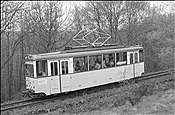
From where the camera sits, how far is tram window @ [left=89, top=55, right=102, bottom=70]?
463 inches

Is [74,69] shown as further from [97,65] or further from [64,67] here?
[97,65]

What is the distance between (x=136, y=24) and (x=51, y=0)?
10.9 m

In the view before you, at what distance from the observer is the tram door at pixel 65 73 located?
420 inches

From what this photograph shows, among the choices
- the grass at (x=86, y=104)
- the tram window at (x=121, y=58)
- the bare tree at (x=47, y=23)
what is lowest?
the grass at (x=86, y=104)

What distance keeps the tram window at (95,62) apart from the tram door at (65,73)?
60.5 inches

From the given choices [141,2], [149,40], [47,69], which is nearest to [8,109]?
[47,69]

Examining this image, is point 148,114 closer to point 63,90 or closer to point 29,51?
point 63,90

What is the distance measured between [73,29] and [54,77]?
35.1ft

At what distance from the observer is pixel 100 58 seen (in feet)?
39.9

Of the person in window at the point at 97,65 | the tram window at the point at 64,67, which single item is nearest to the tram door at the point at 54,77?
the tram window at the point at 64,67

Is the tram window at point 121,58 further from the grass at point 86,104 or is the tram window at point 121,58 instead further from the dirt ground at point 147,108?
the dirt ground at point 147,108

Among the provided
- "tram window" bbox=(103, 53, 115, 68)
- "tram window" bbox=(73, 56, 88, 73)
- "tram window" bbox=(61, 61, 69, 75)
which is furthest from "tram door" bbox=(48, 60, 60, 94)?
"tram window" bbox=(103, 53, 115, 68)

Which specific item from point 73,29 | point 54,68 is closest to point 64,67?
point 54,68

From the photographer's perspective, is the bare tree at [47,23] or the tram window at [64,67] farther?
the bare tree at [47,23]
